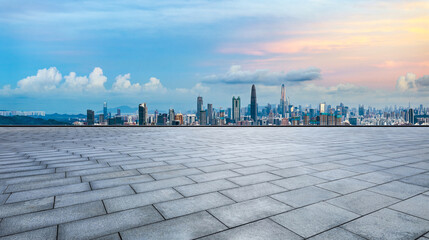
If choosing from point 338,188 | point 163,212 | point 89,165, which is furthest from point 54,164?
point 338,188

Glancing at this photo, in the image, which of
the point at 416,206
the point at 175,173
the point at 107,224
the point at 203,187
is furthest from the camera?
the point at 175,173

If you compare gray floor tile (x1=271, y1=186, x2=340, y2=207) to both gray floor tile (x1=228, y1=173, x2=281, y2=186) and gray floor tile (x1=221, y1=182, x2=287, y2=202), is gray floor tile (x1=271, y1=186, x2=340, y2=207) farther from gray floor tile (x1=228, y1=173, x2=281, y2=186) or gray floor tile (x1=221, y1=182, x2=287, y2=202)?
gray floor tile (x1=228, y1=173, x2=281, y2=186)

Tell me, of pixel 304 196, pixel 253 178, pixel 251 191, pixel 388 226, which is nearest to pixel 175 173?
pixel 253 178

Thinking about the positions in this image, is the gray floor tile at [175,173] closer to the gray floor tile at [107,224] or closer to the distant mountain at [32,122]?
the gray floor tile at [107,224]

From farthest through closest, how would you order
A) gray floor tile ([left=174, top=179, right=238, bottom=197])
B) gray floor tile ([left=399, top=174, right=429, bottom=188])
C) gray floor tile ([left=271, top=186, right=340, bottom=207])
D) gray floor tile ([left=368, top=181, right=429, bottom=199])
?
gray floor tile ([left=399, top=174, right=429, bottom=188])
gray floor tile ([left=174, top=179, right=238, bottom=197])
gray floor tile ([left=368, top=181, right=429, bottom=199])
gray floor tile ([left=271, top=186, right=340, bottom=207])

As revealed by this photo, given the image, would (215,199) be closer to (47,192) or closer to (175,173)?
(175,173)

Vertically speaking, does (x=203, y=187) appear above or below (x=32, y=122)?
below

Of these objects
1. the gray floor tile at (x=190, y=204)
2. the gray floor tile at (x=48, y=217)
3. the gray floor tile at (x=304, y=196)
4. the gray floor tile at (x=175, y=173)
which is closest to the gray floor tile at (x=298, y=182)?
the gray floor tile at (x=304, y=196)

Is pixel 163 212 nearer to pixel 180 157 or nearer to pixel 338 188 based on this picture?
pixel 338 188

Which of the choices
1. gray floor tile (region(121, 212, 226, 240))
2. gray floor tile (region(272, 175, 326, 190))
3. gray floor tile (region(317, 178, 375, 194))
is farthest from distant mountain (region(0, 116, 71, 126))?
gray floor tile (region(317, 178, 375, 194))

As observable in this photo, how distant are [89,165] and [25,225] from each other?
4.20 m

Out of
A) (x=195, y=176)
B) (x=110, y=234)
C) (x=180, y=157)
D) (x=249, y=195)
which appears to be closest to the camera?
(x=110, y=234)

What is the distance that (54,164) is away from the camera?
26.5ft

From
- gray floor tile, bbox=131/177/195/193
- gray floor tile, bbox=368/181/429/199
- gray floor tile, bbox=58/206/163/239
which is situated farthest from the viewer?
gray floor tile, bbox=131/177/195/193
